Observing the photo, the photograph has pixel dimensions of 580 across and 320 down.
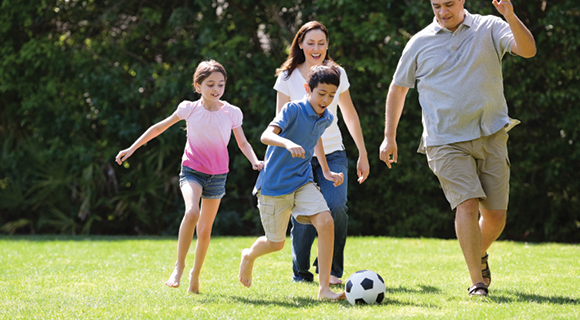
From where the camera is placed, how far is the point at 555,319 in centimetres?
356

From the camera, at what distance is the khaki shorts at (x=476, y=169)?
434cm

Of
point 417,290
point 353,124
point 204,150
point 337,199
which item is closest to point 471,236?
point 417,290

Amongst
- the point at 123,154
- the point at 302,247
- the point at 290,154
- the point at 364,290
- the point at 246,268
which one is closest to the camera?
the point at 364,290

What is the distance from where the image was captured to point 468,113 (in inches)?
171

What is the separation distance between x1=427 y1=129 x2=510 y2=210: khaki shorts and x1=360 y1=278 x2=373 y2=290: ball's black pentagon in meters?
0.79

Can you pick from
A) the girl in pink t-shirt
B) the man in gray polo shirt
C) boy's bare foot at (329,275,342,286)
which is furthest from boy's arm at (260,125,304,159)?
boy's bare foot at (329,275,342,286)

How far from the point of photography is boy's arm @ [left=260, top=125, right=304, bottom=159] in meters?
3.72

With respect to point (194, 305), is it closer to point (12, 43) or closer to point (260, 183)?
point (260, 183)

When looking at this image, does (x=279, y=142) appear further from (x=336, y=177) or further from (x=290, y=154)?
(x=336, y=177)

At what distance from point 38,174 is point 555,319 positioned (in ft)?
29.7

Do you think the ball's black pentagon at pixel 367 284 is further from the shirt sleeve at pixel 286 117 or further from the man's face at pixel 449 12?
the man's face at pixel 449 12

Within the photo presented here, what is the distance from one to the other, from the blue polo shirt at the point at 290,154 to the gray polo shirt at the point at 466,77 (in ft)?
2.52

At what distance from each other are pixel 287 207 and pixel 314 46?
4.34 ft

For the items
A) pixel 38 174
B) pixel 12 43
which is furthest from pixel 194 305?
pixel 12 43
